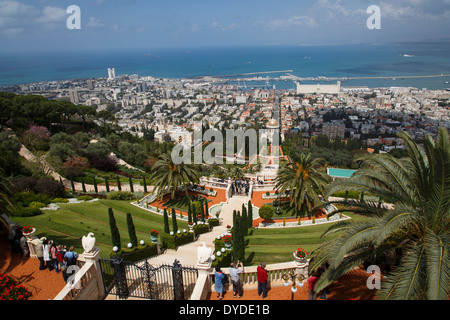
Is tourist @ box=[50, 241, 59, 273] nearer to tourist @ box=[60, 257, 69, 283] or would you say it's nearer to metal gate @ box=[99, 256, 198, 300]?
tourist @ box=[60, 257, 69, 283]

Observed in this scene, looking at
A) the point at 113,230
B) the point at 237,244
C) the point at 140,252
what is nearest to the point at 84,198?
the point at 113,230

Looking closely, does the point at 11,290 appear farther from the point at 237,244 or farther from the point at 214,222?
the point at 214,222

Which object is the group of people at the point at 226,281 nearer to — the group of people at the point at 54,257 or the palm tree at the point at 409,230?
the palm tree at the point at 409,230

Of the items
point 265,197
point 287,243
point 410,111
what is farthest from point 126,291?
point 410,111

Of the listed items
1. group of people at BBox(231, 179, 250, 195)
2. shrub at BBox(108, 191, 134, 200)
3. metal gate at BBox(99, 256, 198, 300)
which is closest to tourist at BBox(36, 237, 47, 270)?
metal gate at BBox(99, 256, 198, 300)

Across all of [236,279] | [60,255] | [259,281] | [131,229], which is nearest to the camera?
[236,279]

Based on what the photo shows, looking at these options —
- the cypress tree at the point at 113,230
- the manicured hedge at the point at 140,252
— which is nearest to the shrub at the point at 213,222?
the manicured hedge at the point at 140,252
